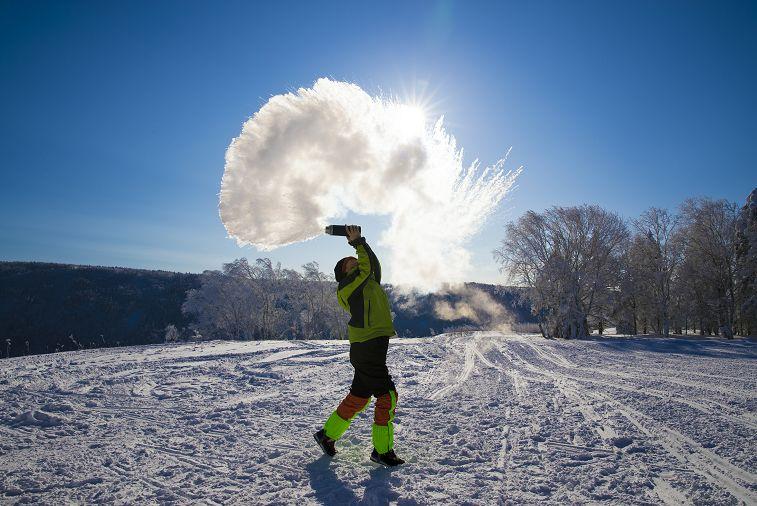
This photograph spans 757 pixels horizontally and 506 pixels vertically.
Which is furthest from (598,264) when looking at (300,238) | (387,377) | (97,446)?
(97,446)

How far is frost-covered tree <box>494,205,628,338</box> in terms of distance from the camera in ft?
106

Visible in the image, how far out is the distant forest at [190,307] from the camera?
48656mm

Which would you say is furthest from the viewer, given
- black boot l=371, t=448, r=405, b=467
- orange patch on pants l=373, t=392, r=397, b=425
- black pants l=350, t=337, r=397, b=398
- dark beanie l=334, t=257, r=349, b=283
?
dark beanie l=334, t=257, r=349, b=283

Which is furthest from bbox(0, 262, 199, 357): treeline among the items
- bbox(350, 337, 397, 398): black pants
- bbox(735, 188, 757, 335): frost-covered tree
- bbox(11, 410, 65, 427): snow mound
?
bbox(735, 188, 757, 335): frost-covered tree

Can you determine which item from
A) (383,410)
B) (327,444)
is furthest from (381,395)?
(327,444)

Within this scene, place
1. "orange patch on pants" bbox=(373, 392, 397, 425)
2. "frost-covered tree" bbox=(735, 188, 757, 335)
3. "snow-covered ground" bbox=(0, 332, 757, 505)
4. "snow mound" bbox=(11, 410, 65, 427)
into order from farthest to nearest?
"frost-covered tree" bbox=(735, 188, 757, 335) < "snow mound" bbox=(11, 410, 65, 427) < "orange patch on pants" bbox=(373, 392, 397, 425) < "snow-covered ground" bbox=(0, 332, 757, 505)

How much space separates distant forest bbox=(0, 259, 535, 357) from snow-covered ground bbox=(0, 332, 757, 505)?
15.7m

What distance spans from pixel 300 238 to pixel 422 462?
530 centimetres

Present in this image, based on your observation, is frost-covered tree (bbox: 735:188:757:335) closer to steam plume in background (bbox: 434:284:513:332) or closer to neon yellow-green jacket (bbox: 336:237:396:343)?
steam plume in background (bbox: 434:284:513:332)

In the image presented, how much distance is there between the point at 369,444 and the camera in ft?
15.2

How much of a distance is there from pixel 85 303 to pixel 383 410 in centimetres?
13737

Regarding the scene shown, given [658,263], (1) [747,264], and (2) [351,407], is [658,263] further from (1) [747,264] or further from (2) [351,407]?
(2) [351,407]

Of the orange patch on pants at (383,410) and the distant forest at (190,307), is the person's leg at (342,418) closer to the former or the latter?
the orange patch on pants at (383,410)

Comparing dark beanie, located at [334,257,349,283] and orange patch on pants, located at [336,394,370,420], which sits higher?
dark beanie, located at [334,257,349,283]
